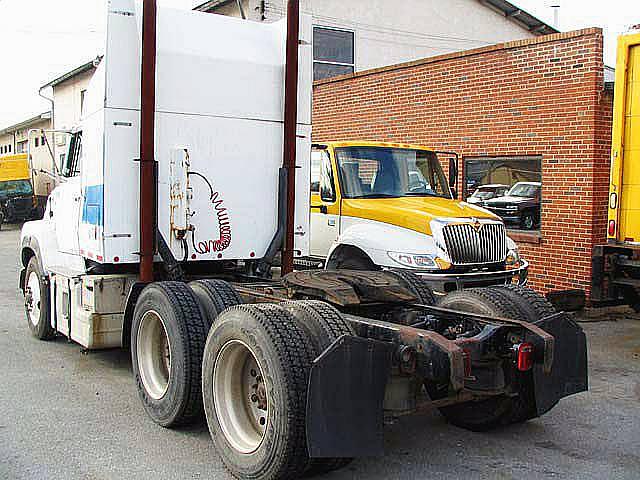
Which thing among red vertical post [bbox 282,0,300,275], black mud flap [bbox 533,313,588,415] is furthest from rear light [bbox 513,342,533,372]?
red vertical post [bbox 282,0,300,275]

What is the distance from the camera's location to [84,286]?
7367 millimetres

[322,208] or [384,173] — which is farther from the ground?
[384,173]

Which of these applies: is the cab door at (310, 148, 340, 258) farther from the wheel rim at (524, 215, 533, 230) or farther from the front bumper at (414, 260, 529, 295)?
the wheel rim at (524, 215, 533, 230)

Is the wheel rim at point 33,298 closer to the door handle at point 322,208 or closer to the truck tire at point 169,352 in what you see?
the truck tire at point 169,352

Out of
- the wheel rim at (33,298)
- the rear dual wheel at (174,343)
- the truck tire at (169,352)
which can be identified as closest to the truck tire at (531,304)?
the rear dual wheel at (174,343)

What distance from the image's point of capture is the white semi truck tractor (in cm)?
451

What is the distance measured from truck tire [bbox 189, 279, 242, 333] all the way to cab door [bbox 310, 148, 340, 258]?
374cm

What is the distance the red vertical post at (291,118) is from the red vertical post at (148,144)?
139cm

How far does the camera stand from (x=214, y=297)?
600cm

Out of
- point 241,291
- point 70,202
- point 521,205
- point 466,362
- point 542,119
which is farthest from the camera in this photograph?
point 521,205

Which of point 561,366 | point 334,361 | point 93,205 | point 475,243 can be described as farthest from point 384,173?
point 334,361

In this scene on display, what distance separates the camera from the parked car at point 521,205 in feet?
41.0

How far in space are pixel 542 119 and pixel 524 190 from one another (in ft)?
4.09

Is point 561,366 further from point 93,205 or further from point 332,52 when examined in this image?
point 332,52
